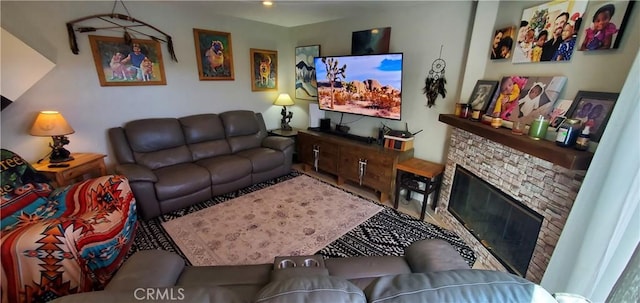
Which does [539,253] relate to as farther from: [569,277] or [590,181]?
[590,181]

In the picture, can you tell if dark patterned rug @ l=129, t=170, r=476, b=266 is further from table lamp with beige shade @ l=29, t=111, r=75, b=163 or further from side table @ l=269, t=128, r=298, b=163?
side table @ l=269, t=128, r=298, b=163

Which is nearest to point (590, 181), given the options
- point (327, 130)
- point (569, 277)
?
point (569, 277)

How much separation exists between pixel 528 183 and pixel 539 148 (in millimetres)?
345

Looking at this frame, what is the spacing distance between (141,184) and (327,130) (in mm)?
2399

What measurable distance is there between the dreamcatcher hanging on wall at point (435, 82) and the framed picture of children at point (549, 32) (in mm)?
714

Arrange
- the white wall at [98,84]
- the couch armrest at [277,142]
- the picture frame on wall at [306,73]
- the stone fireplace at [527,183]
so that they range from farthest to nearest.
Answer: the picture frame on wall at [306,73], the couch armrest at [277,142], the white wall at [98,84], the stone fireplace at [527,183]

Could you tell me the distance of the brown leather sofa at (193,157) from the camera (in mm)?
2557

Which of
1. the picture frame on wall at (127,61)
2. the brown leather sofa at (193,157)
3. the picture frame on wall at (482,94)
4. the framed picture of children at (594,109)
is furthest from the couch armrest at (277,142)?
the framed picture of children at (594,109)

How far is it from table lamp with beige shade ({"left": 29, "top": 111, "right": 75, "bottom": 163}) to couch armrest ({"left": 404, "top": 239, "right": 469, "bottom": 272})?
10.3ft

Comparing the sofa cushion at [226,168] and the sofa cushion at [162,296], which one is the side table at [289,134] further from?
the sofa cushion at [162,296]

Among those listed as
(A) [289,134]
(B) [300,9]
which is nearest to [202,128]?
(A) [289,134]

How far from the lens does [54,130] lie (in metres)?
2.32

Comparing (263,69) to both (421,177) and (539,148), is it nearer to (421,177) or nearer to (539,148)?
(421,177)

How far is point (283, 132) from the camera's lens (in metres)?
4.16
